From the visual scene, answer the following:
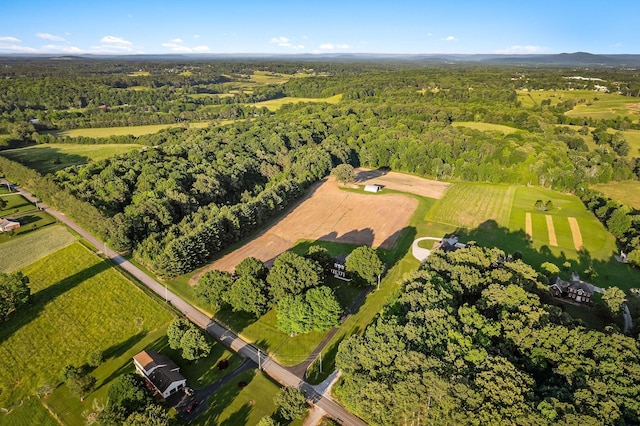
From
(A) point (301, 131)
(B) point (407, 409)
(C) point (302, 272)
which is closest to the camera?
(B) point (407, 409)

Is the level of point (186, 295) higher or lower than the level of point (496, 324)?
lower

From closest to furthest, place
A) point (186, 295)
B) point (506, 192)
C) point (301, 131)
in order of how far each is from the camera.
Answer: point (186, 295)
point (506, 192)
point (301, 131)

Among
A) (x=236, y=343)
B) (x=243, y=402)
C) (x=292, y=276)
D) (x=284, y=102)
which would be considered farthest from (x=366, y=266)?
(x=284, y=102)

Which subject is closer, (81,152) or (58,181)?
(58,181)

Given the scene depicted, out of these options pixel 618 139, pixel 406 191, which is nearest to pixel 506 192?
pixel 406 191

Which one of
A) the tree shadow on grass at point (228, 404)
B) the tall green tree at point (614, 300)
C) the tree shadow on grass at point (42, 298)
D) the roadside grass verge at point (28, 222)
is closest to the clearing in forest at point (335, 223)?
the tree shadow on grass at point (42, 298)

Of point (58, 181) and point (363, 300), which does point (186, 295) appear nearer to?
point (363, 300)

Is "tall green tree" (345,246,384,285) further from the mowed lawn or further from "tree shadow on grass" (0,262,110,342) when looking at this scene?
"tree shadow on grass" (0,262,110,342)
